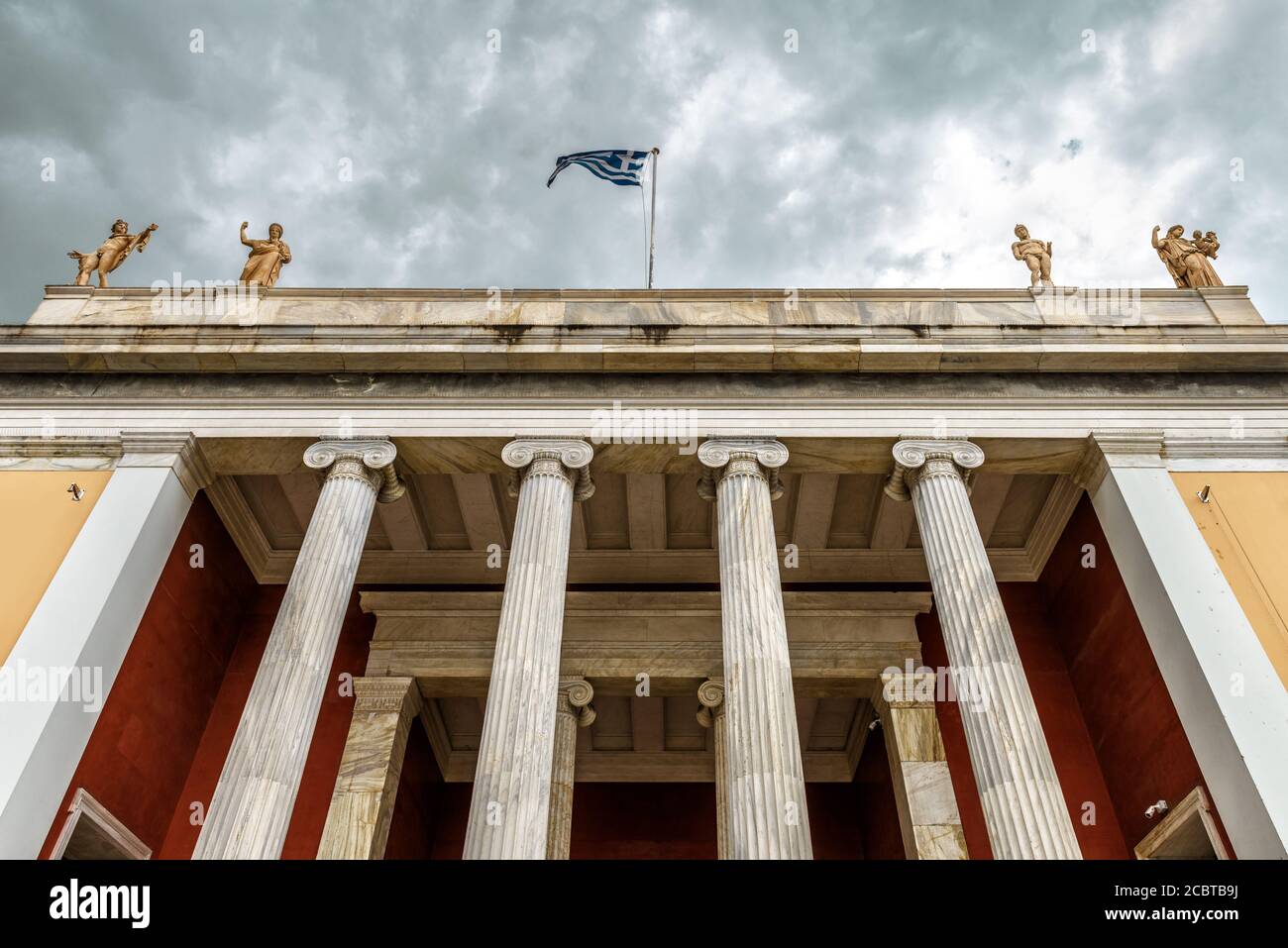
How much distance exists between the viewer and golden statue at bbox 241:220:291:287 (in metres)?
16.2

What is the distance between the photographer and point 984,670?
11.1 metres

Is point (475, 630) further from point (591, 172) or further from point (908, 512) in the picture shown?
point (591, 172)

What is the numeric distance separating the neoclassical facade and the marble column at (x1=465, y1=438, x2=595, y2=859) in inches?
1.8

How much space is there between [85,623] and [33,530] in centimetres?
218

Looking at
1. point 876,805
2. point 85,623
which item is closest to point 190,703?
point 85,623

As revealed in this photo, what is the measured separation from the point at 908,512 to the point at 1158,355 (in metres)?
4.62

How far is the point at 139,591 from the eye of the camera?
12.9m

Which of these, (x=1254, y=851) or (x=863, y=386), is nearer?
(x=1254, y=851)

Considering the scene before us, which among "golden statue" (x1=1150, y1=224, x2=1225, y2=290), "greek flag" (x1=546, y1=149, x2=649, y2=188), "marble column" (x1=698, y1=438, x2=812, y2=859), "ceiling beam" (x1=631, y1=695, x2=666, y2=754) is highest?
"greek flag" (x1=546, y1=149, x2=649, y2=188)

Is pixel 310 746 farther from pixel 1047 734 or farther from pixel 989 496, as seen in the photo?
pixel 989 496

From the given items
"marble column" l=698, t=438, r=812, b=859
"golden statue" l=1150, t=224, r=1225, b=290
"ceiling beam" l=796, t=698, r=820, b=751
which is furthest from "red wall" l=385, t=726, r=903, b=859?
"golden statue" l=1150, t=224, r=1225, b=290

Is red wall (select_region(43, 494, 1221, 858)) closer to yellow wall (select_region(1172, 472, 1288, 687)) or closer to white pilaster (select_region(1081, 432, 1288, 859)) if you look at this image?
white pilaster (select_region(1081, 432, 1288, 859))
